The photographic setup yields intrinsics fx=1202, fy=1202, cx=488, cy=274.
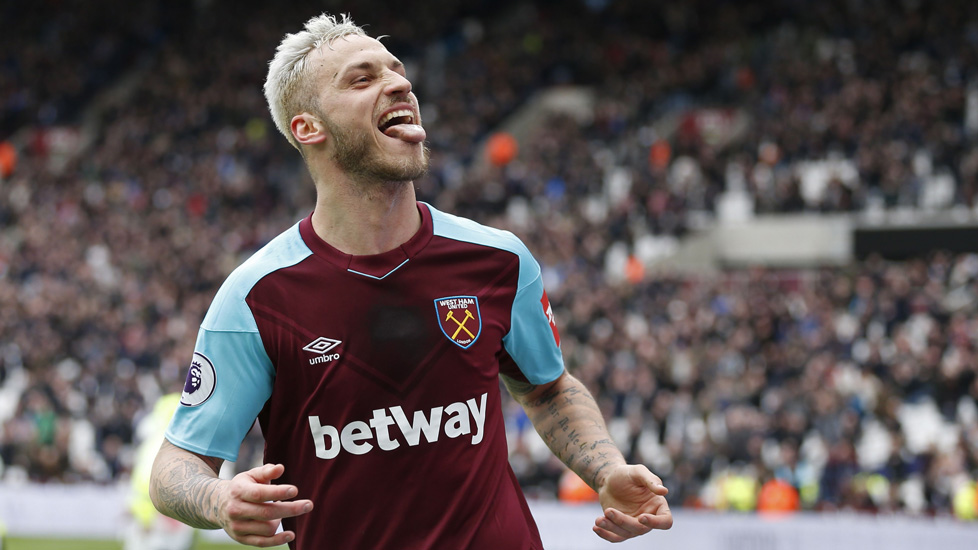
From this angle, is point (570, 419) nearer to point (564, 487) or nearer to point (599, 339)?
point (564, 487)

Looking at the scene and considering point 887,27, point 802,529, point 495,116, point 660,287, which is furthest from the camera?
point 495,116

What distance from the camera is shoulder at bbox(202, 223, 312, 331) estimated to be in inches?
122

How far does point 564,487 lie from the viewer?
15.7 m

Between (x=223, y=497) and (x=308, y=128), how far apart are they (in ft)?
3.46

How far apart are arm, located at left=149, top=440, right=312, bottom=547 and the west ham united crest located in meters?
0.63

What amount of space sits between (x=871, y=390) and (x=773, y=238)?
5.50 metres

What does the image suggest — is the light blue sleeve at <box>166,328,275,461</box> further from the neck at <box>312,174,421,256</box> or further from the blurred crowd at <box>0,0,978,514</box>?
the blurred crowd at <box>0,0,978,514</box>

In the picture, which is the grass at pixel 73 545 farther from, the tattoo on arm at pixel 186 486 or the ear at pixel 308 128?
the ear at pixel 308 128

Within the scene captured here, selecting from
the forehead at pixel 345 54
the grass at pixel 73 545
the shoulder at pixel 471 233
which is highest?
the forehead at pixel 345 54

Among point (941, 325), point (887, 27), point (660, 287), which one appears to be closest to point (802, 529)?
point (941, 325)

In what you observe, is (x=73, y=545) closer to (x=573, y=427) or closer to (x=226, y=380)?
(x=573, y=427)

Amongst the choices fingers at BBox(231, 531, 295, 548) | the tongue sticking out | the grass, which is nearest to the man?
the tongue sticking out

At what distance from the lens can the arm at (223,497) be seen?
8.83ft

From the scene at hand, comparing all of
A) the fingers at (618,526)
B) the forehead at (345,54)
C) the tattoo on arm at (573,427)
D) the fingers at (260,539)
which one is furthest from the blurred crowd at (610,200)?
the fingers at (260,539)
